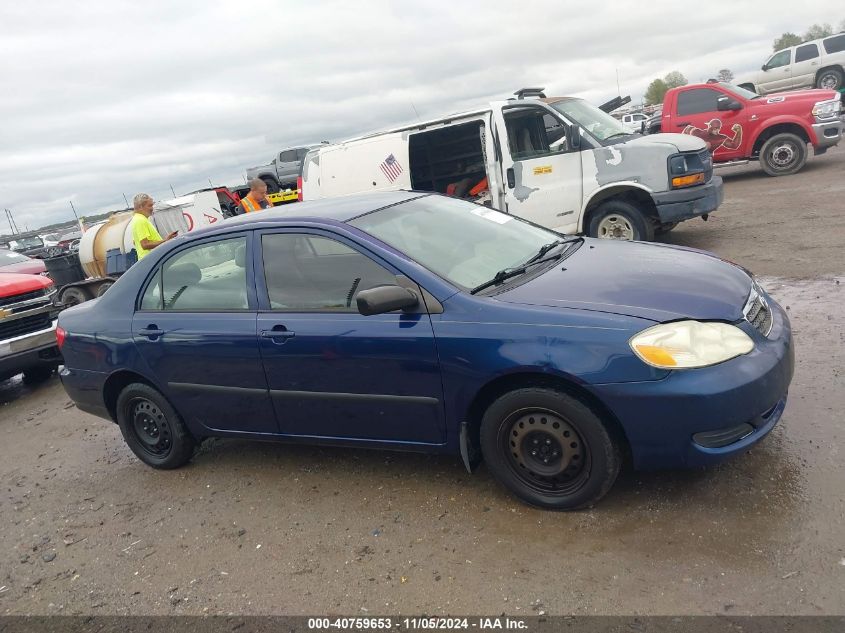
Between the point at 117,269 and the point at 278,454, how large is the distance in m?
7.73

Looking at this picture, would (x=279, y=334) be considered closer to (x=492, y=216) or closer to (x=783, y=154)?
(x=492, y=216)

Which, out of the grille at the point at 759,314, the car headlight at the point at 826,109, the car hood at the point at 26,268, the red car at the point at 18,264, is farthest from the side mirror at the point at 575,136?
the car hood at the point at 26,268

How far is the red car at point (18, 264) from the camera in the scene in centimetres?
1314

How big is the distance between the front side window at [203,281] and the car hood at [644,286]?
1.68 meters

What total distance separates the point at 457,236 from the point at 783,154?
37.7 ft

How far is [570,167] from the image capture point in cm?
776

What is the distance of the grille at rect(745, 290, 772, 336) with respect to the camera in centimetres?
310

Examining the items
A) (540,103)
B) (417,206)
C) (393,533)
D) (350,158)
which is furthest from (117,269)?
(393,533)

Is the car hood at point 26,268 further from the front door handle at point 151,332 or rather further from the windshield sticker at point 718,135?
the windshield sticker at point 718,135

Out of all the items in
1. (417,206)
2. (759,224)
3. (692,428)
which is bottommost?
(759,224)

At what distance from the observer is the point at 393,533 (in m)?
3.27

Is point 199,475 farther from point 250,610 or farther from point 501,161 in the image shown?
point 501,161

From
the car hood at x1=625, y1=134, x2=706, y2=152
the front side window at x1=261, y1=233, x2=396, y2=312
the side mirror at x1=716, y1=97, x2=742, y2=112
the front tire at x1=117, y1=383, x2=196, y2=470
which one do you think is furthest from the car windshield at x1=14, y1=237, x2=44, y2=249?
the front side window at x1=261, y1=233, x2=396, y2=312

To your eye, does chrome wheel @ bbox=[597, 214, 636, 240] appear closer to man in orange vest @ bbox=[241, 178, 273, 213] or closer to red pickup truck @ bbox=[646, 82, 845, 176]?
man in orange vest @ bbox=[241, 178, 273, 213]
